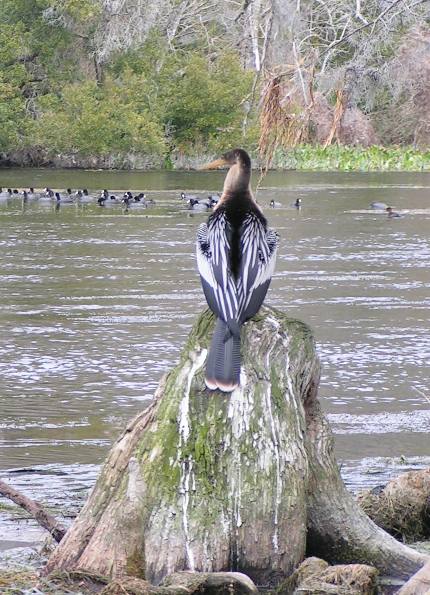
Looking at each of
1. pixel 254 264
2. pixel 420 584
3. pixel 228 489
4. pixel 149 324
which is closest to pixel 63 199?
pixel 149 324

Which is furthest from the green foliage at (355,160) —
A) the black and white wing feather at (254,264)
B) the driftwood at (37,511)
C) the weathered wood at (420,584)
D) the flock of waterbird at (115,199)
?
the weathered wood at (420,584)

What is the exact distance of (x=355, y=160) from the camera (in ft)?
172

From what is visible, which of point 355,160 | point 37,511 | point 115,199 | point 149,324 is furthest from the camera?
point 355,160

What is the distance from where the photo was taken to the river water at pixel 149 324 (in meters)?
8.55

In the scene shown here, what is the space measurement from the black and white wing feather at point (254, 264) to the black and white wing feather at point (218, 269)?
0.05m

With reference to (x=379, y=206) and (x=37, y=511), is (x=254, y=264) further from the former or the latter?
(x=379, y=206)

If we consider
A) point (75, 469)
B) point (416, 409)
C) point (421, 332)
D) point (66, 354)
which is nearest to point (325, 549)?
point (75, 469)

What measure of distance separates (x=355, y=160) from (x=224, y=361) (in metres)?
47.7

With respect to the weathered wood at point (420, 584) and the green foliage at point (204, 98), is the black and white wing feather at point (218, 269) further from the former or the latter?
the green foliage at point (204, 98)

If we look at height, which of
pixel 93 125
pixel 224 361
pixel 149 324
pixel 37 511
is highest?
pixel 93 125

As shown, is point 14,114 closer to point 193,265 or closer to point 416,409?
point 193,265

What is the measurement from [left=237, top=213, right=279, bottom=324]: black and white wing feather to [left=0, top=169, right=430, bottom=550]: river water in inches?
64.9

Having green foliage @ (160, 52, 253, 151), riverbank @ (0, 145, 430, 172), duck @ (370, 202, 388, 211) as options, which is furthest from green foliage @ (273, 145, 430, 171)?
duck @ (370, 202, 388, 211)

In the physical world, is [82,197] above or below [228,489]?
below
